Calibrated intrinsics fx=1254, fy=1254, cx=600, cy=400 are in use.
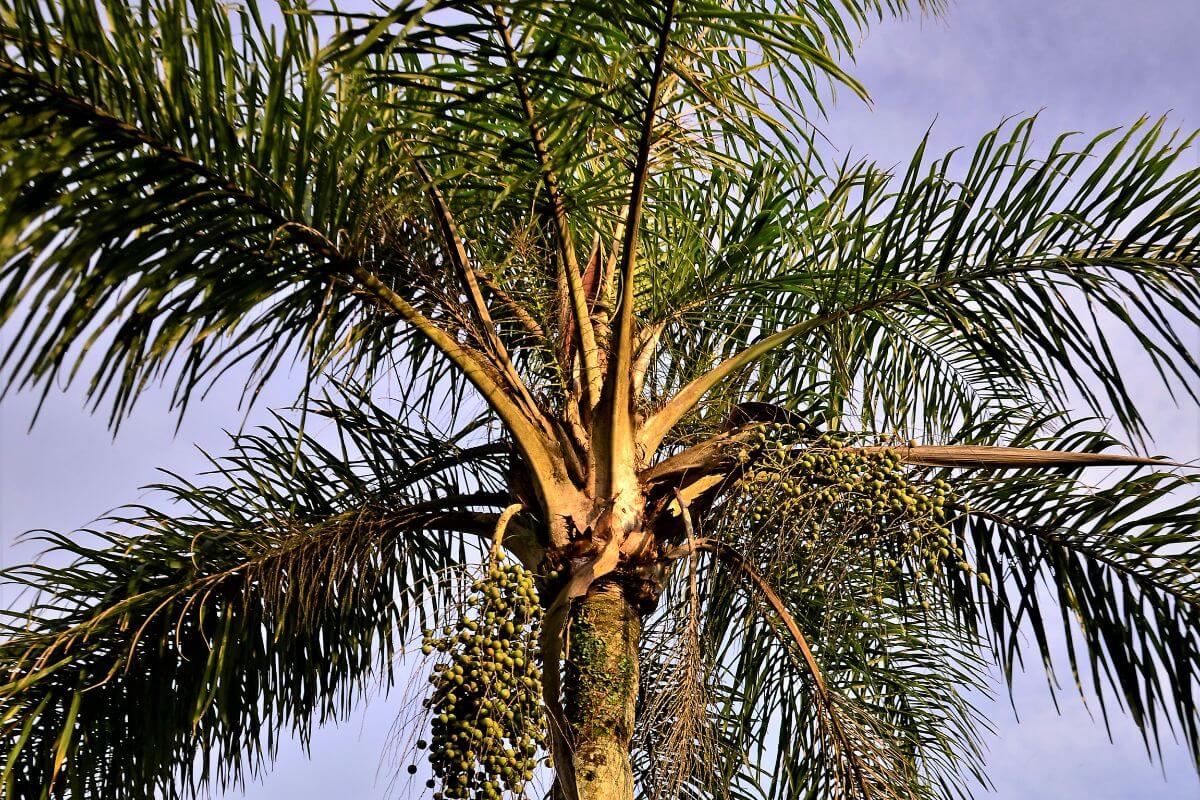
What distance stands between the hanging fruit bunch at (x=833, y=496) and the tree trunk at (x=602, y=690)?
Result: 0.65 metres

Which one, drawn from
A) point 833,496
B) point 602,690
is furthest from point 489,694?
point 833,496

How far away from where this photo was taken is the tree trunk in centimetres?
429

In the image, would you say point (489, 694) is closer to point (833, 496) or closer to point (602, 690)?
point (602, 690)

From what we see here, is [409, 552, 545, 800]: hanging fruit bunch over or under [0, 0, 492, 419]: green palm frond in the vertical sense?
under

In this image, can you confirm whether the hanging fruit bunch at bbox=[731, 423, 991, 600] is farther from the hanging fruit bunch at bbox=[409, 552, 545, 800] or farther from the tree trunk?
the hanging fruit bunch at bbox=[409, 552, 545, 800]

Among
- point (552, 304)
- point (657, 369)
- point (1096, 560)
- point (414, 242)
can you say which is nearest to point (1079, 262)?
point (1096, 560)

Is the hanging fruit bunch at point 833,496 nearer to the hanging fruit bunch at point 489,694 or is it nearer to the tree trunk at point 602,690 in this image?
the tree trunk at point 602,690

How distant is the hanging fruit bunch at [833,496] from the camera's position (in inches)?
177

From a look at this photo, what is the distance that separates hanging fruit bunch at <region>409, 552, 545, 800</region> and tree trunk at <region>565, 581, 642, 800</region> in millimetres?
434

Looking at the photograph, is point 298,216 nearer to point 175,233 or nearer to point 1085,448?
point 175,233

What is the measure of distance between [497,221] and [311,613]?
5.74 feet

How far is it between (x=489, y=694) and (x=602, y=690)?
0.76m

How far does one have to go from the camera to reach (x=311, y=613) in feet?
16.2

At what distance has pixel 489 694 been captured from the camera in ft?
12.3
